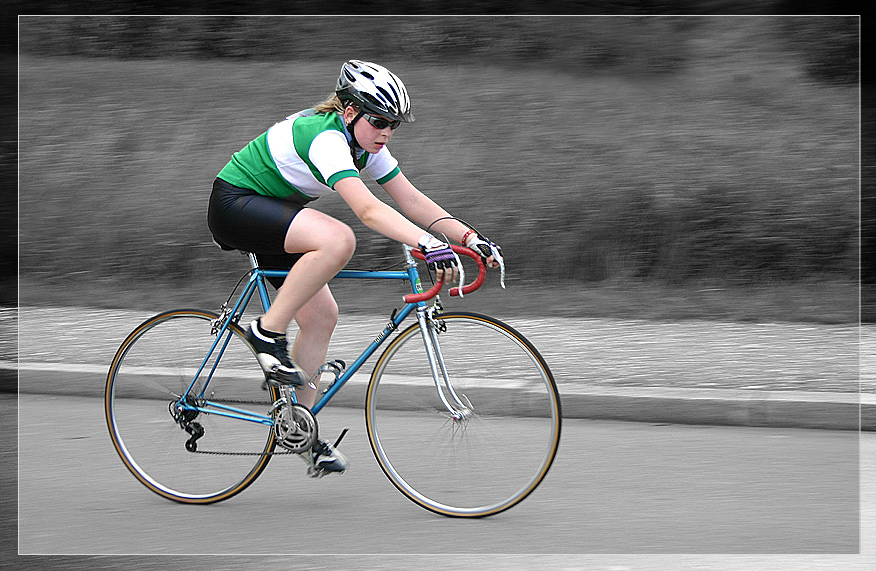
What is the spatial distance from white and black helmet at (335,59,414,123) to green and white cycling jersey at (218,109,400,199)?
0.46ft

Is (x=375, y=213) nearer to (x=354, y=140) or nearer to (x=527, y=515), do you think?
(x=354, y=140)

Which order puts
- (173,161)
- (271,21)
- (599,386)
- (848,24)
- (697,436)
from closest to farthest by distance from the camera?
(697,436)
(599,386)
(848,24)
(173,161)
(271,21)

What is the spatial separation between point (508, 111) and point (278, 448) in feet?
25.8

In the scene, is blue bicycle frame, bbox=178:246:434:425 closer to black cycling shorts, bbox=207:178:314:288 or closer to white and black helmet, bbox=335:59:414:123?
black cycling shorts, bbox=207:178:314:288

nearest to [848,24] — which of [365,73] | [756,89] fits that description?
[756,89]

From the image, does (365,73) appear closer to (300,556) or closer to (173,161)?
(300,556)

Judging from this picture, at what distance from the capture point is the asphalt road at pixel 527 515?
4.14 m

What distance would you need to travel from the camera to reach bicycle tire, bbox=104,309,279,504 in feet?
15.3

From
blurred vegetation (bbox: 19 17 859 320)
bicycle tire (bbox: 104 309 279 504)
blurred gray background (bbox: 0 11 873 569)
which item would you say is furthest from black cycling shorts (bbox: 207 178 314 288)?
blurred vegetation (bbox: 19 17 859 320)

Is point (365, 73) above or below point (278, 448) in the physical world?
above

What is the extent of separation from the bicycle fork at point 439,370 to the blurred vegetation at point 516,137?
641cm

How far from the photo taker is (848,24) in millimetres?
11422

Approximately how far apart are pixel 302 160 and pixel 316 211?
8.3 inches

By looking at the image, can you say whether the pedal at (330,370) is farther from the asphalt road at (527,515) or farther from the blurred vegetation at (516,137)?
the blurred vegetation at (516,137)
